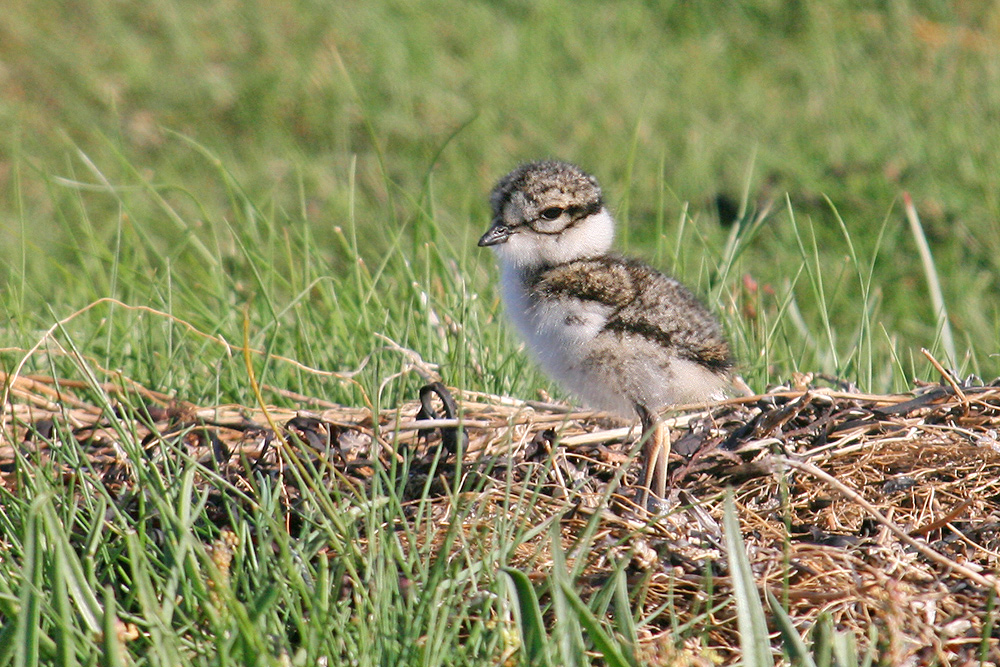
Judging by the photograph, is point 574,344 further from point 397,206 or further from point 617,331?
point 397,206

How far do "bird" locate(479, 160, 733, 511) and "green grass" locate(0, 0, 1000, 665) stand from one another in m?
0.37

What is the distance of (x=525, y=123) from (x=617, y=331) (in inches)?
176

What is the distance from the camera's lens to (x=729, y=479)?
2.87 m

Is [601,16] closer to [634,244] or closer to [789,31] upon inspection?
[789,31]

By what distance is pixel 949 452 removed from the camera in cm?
283

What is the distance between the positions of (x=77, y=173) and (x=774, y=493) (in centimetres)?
590

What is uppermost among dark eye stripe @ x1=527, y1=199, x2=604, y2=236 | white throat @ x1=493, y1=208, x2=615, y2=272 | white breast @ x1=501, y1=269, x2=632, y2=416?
dark eye stripe @ x1=527, y1=199, x2=604, y2=236

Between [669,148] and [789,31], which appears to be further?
[789,31]

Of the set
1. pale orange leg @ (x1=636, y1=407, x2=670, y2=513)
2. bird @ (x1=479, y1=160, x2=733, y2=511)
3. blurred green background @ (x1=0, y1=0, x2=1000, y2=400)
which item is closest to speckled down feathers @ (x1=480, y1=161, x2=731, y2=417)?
bird @ (x1=479, y1=160, x2=733, y2=511)

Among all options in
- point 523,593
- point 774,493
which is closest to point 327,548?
point 523,593

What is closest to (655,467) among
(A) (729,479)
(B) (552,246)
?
(A) (729,479)

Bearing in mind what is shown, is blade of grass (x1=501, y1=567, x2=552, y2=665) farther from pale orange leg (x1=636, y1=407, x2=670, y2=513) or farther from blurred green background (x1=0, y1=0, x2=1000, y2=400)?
blurred green background (x1=0, y1=0, x2=1000, y2=400)

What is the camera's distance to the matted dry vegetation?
2.38 m

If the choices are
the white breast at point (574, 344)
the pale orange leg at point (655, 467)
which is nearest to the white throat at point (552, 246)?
the white breast at point (574, 344)
